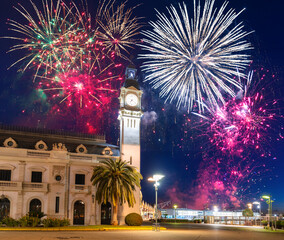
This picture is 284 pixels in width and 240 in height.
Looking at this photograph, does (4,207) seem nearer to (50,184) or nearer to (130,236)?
(50,184)

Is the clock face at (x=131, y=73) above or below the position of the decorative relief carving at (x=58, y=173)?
above

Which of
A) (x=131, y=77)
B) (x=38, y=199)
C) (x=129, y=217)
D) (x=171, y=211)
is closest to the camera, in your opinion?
(x=129, y=217)

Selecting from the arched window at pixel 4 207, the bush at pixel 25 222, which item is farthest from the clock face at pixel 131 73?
the bush at pixel 25 222

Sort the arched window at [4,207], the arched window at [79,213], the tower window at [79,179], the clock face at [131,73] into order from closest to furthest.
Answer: the arched window at [4,207], the arched window at [79,213], the tower window at [79,179], the clock face at [131,73]

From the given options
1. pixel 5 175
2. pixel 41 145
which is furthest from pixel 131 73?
pixel 5 175

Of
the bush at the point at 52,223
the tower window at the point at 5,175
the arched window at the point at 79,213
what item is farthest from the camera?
the arched window at the point at 79,213

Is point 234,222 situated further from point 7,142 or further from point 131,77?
point 7,142

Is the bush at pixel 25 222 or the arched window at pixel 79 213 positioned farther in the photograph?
the arched window at pixel 79 213

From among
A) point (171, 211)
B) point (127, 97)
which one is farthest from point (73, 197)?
point (171, 211)

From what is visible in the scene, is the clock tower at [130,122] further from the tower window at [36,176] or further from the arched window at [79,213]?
the tower window at [36,176]
